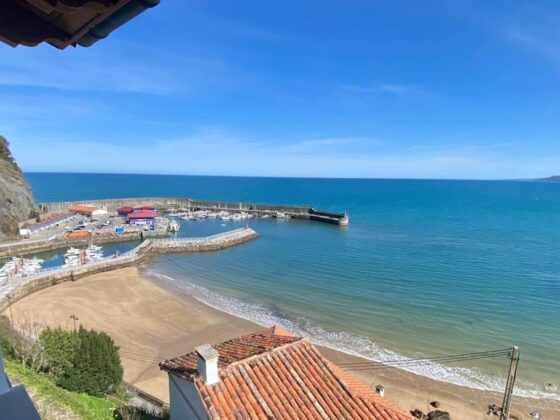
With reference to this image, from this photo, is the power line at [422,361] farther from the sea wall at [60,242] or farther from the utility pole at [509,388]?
the sea wall at [60,242]

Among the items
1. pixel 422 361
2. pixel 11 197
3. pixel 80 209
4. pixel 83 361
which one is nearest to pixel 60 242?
pixel 11 197

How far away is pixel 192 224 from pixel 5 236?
2838 cm

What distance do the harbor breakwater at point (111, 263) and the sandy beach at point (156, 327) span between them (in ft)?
2.70

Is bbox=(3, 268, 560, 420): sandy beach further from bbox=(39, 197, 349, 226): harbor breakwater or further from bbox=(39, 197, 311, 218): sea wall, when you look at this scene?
bbox=(39, 197, 311, 218): sea wall

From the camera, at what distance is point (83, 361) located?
12.8 meters

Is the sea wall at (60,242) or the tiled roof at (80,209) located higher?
the tiled roof at (80,209)

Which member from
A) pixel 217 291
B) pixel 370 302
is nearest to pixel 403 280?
pixel 370 302

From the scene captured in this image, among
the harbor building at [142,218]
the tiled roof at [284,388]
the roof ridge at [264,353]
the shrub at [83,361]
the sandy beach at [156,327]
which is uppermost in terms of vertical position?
the roof ridge at [264,353]

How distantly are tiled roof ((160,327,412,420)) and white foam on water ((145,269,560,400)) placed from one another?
11.2 meters

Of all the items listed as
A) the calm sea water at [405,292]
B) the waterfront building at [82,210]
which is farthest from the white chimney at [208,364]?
the waterfront building at [82,210]

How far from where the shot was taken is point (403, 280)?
108 feet

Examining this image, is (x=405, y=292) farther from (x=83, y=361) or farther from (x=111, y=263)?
(x=111, y=263)

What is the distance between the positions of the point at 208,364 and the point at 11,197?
5359cm

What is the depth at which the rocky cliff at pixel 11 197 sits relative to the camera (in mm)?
45344
